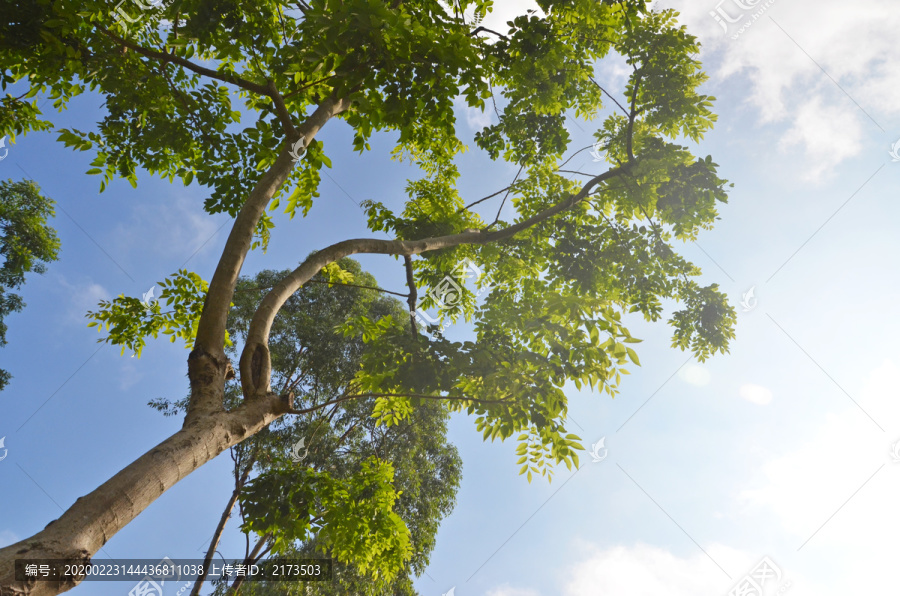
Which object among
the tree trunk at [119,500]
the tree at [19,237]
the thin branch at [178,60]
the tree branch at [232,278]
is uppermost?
the tree at [19,237]

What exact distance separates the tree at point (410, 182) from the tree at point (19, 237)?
11497 mm

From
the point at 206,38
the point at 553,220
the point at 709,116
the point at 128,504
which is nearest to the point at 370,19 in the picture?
the point at 206,38

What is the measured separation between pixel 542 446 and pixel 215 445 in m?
2.81

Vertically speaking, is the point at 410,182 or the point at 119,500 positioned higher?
the point at 410,182

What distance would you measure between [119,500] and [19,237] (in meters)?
15.8

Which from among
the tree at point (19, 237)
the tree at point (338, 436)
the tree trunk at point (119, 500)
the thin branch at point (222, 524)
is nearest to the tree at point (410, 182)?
the tree trunk at point (119, 500)

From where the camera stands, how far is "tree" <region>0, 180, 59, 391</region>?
12.8 meters

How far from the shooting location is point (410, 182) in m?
7.18

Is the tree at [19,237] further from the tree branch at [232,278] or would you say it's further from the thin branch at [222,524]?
the tree branch at [232,278]

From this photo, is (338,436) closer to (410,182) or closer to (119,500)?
(410,182)

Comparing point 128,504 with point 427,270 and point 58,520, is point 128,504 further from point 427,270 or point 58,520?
point 427,270

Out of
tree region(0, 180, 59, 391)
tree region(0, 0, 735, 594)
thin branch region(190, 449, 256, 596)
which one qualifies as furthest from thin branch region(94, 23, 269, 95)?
tree region(0, 180, 59, 391)

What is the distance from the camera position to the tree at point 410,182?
287 centimetres

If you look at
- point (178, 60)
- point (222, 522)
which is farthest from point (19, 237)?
point (178, 60)
